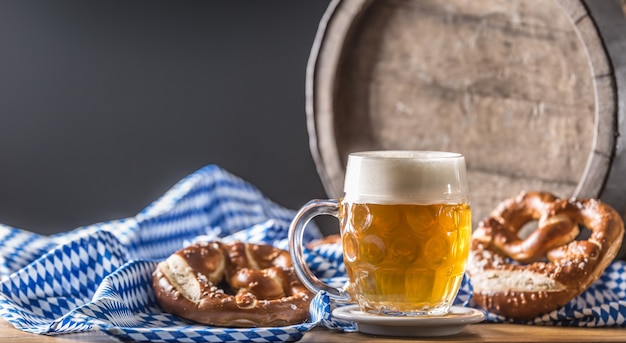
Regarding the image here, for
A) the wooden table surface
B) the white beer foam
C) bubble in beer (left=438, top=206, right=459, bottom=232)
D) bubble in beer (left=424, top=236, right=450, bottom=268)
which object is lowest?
the wooden table surface

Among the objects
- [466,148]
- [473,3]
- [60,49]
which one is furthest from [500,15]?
[60,49]

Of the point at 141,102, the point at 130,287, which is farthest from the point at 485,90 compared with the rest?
the point at 141,102

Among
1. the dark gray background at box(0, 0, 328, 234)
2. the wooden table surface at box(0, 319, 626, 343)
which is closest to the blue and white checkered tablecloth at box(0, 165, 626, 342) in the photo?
the wooden table surface at box(0, 319, 626, 343)

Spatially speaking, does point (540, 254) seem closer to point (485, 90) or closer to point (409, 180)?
point (409, 180)

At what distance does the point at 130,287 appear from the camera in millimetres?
1148

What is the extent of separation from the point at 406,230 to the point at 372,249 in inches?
1.9

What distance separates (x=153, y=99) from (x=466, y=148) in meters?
0.93

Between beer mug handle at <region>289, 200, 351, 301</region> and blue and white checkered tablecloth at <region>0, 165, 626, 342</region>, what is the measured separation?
0.05ft

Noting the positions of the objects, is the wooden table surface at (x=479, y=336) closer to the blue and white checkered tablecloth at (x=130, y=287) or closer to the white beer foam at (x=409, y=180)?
the blue and white checkered tablecloth at (x=130, y=287)

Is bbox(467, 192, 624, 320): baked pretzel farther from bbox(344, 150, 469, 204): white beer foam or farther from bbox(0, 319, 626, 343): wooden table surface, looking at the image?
bbox(344, 150, 469, 204): white beer foam

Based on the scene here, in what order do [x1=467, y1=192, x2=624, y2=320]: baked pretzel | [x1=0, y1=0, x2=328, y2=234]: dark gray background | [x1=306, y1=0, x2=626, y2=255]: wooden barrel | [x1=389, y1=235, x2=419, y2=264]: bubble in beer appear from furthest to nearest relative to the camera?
[x1=0, y1=0, x2=328, y2=234]: dark gray background → [x1=306, y1=0, x2=626, y2=255]: wooden barrel → [x1=467, y1=192, x2=624, y2=320]: baked pretzel → [x1=389, y1=235, x2=419, y2=264]: bubble in beer

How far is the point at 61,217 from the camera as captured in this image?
222cm

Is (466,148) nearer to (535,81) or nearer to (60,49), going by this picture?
(535,81)

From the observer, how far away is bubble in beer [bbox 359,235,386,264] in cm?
100
